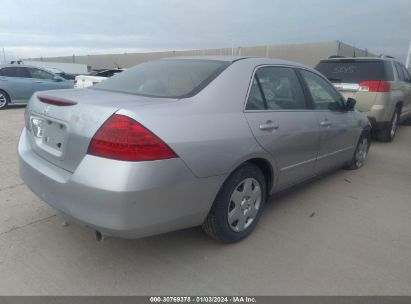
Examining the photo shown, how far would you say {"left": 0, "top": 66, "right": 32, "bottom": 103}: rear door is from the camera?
35.4 ft

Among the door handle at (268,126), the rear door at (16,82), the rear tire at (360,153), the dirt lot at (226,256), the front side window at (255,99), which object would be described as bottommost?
the dirt lot at (226,256)

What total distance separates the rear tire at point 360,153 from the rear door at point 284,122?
1651 millimetres

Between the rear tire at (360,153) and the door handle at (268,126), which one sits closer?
the door handle at (268,126)

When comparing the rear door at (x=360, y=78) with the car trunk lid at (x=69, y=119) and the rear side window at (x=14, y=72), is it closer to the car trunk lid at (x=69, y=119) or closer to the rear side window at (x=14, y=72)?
the car trunk lid at (x=69, y=119)

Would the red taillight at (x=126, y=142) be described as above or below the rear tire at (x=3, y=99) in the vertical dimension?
above

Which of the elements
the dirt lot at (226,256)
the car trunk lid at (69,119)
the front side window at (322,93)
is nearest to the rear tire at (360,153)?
the front side window at (322,93)

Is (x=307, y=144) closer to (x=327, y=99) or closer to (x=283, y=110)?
(x=283, y=110)

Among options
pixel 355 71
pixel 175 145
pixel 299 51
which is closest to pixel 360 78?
pixel 355 71

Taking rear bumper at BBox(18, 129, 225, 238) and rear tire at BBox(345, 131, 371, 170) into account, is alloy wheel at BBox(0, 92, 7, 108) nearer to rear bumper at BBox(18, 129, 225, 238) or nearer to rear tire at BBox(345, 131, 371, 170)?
rear bumper at BBox(18, 129, 225, 238)

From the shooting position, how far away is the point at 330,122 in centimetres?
385

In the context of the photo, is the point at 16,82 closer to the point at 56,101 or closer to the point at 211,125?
the point at 56,101

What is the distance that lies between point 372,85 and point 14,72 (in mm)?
10740

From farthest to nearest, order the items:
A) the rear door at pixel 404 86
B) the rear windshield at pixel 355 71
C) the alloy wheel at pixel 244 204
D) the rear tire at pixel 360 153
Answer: the rear door at pixel 404 86 → the rear windshield at pixel 355 71 → the rear tire at pixel 360 153 → the alloy wheel at pixel 244 204

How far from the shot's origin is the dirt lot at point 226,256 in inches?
92.7
